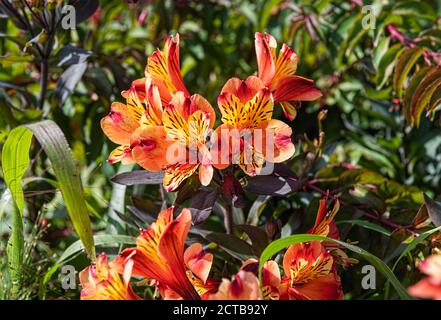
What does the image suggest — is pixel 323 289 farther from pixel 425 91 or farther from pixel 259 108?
pixel 425 91

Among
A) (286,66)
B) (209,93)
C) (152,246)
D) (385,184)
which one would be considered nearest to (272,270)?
(152,246)

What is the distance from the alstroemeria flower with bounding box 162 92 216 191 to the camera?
2.90 feet

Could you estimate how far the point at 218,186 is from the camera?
993 millimetres

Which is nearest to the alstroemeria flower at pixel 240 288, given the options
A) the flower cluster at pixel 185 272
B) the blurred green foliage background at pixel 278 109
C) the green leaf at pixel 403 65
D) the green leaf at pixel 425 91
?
the flower cluster at pixel 185 272

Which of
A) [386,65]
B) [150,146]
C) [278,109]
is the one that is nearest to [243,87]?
[150,146]

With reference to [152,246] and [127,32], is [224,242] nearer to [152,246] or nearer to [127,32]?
[152,246]

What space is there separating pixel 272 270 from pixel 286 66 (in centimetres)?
30

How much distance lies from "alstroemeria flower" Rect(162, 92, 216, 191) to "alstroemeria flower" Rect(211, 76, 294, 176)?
15 millimetres

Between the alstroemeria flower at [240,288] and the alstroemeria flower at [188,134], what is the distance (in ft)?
0.55

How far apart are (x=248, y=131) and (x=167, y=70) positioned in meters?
0.15

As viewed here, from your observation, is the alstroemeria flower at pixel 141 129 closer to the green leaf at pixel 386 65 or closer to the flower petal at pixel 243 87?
the flower petal at pixel 243 87

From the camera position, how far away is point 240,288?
736 mm

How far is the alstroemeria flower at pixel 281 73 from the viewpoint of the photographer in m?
0.96

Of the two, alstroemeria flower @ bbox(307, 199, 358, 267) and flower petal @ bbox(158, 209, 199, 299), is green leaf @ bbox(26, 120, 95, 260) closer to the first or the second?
flower petal @ bbox(158, 209, 199, 299)
